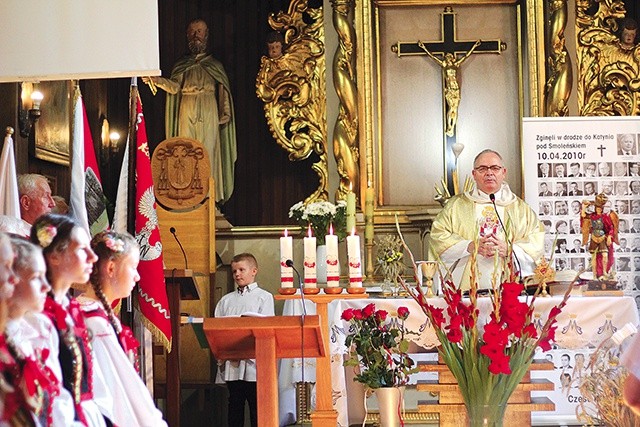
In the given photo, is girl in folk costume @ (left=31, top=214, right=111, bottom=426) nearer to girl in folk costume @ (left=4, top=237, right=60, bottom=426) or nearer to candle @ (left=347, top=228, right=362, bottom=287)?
girl in folk costume @ (left=4, top=237, right=60, bottom=426)

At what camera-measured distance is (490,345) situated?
17.4 ft

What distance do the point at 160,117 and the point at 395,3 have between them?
251cm

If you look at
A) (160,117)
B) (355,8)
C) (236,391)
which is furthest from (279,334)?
(160,117)

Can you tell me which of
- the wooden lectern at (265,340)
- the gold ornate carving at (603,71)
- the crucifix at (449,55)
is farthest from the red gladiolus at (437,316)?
the gold ornate carving at (603,71)

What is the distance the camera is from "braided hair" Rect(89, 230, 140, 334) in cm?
420

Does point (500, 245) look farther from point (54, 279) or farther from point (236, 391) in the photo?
point (54, 279)

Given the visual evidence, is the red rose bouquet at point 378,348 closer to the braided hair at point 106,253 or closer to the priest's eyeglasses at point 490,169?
the priest's eyeglasses at point 490,169

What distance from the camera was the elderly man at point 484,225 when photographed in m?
7.40

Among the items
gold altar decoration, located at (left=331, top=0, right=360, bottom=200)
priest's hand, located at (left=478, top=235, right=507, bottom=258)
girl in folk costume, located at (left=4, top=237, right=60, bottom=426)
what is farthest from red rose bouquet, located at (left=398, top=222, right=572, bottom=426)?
gold altar decoration, located at (left=331, top=0, right=360, bottom=200)

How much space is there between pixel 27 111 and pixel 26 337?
14.9 feet

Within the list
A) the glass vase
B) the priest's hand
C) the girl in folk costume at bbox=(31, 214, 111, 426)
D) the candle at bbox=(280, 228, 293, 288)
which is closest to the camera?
the girl in folk costume at bbox=(31, 214, 111, 426)

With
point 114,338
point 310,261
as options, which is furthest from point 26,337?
point 310,261

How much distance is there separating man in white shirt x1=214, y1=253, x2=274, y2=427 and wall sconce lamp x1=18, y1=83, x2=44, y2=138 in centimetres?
178

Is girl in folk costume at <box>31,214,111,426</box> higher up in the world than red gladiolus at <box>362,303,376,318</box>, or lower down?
higher up
